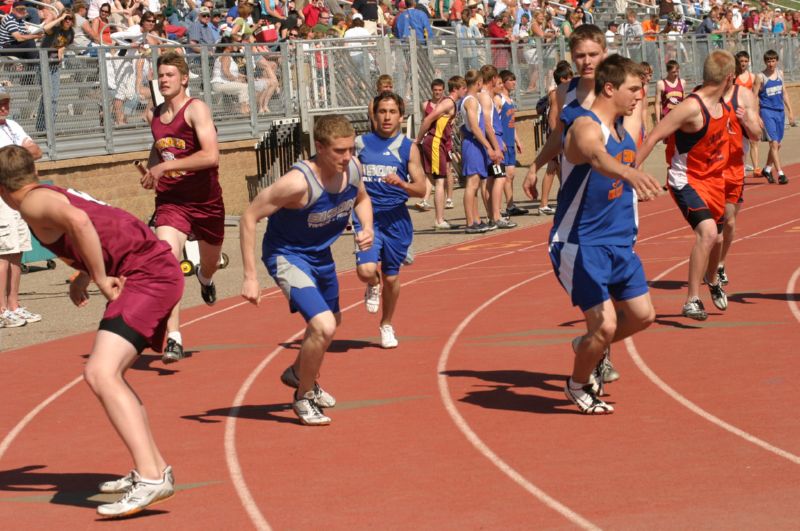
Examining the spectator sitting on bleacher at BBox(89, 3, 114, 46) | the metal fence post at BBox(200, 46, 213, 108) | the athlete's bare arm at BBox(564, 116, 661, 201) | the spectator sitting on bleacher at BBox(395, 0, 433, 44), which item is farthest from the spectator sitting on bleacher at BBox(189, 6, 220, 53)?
the athlete's bare arm at BBox(564, 116, 661, 201)

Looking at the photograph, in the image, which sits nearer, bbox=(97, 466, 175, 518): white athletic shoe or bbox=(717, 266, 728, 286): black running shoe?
bbox=(97, 466, 175, 518): white athletic shoe

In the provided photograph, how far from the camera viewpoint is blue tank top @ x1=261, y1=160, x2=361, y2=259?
25.9 feet

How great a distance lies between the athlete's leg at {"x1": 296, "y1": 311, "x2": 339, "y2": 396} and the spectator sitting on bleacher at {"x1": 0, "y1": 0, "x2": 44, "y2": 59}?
11080 mm

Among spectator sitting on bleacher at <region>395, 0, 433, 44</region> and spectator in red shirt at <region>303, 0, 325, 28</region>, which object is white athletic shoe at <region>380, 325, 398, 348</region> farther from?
spectator in red shirt at <region>303, 0, 325, 28</region>

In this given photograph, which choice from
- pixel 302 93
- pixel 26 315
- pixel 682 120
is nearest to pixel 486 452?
pixel 682 120

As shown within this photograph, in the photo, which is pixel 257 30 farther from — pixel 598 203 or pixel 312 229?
pixel 598 203

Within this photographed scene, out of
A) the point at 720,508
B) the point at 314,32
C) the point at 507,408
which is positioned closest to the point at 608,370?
the point at 507,408

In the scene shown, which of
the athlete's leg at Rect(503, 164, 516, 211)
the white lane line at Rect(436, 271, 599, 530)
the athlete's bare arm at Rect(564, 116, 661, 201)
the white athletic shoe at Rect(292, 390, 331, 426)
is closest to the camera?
the white lane line at Rect(436, 271, 599, 530)

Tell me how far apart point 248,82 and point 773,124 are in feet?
27.4

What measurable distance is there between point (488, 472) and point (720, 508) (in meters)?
1.25

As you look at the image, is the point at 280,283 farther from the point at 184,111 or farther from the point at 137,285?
the point at 184,111

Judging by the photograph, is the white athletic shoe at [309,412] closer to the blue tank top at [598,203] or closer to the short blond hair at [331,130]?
the short blond hair at [331,130]

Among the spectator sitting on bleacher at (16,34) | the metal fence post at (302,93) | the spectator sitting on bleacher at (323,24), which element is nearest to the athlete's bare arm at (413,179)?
the spectator sitting on bleacher at (16,34)

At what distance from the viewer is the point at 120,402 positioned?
621 centimetres
